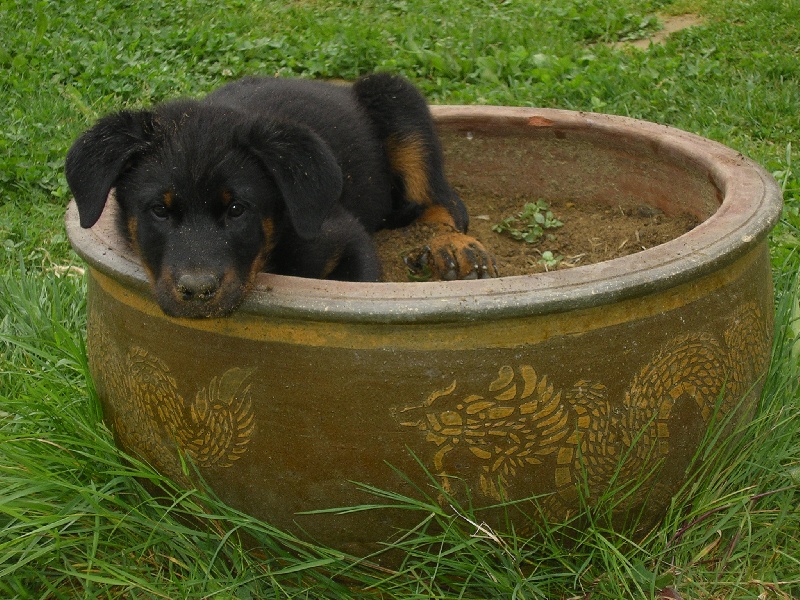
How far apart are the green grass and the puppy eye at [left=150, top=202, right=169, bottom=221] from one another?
66 cm

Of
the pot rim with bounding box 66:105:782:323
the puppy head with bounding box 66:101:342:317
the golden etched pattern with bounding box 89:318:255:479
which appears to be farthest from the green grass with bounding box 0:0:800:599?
the puppy head with bounding box 66:101:342:317

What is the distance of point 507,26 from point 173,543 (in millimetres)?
5503

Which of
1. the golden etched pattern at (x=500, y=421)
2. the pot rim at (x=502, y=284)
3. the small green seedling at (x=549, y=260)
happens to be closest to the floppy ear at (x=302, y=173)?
the pot rim at (x=502, y=284)

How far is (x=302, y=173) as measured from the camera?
2551mm

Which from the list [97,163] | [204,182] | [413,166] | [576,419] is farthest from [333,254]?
[576,419]

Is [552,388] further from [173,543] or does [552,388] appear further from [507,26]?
[507,26]

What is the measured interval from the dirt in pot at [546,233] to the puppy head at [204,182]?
3.07 ft

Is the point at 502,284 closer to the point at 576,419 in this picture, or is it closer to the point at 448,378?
the point at 448,378

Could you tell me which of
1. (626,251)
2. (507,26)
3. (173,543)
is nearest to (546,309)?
(173,543)

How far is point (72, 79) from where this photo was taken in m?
6.39

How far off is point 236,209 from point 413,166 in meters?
1.41

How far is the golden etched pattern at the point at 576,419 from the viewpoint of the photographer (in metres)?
2.25

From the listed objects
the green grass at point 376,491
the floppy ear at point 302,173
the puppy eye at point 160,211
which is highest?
the floppy ear at point 302,173

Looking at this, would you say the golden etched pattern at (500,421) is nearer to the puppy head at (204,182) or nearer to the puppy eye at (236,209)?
the puppy head at (204,182)
